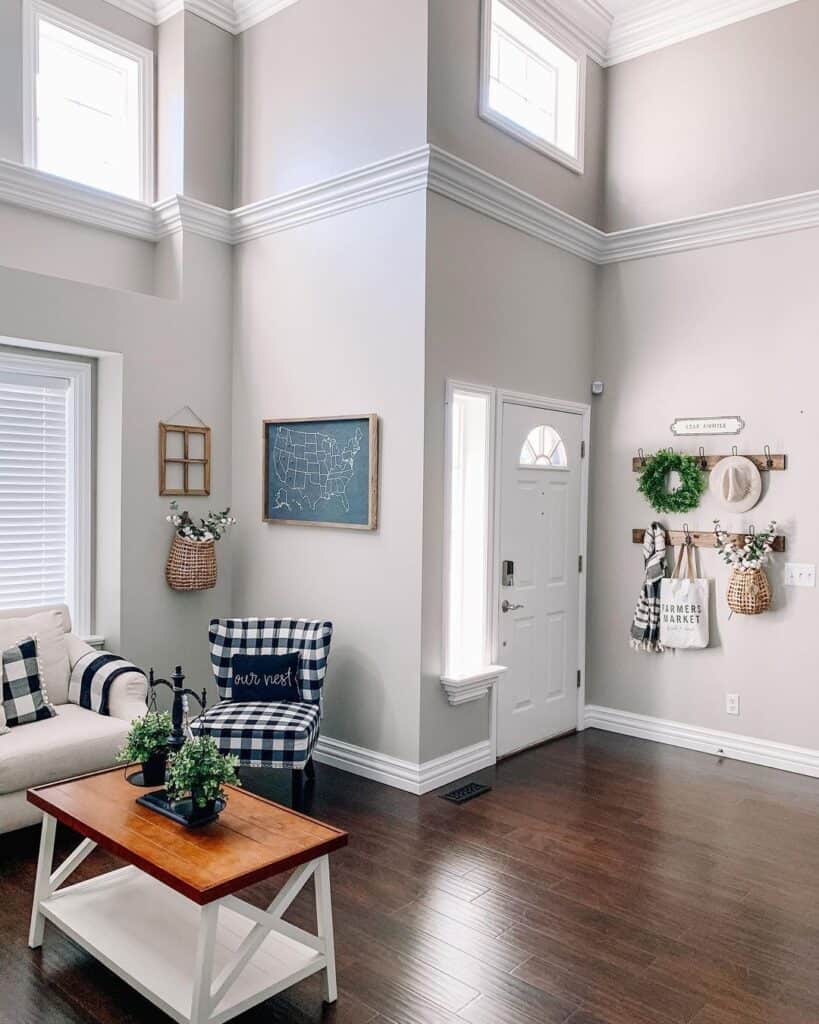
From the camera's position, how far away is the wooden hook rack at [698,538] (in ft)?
14.9

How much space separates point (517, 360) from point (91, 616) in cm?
278

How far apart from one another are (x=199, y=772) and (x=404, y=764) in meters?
1.88

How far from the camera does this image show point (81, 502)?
4621 millimetres

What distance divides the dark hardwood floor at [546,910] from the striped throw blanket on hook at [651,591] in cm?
86

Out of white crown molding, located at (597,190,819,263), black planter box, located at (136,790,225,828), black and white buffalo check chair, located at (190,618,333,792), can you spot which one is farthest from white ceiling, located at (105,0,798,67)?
black planter box, located at (136,790,225,828)

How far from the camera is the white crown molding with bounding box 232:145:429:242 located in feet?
13.3

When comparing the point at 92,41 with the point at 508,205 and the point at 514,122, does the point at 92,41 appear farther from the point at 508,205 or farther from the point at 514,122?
the point at 508,205

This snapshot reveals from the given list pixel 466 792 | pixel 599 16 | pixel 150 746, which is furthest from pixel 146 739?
pixel 599 16

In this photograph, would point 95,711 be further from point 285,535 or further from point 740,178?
point 740,178

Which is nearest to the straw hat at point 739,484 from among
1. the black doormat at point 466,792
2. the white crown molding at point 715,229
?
the white crown molding at point 715,229

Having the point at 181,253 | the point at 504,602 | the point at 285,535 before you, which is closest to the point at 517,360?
the point at 504,602

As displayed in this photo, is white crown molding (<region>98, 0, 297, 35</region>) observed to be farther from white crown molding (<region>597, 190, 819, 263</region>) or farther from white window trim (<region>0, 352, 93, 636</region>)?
white crown molding (<region>597, 190, 819, 263</region>)

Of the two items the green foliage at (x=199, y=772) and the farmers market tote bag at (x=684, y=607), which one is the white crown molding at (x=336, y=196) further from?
the green foliage at (x=199, y=772)

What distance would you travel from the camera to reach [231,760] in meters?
2.54
